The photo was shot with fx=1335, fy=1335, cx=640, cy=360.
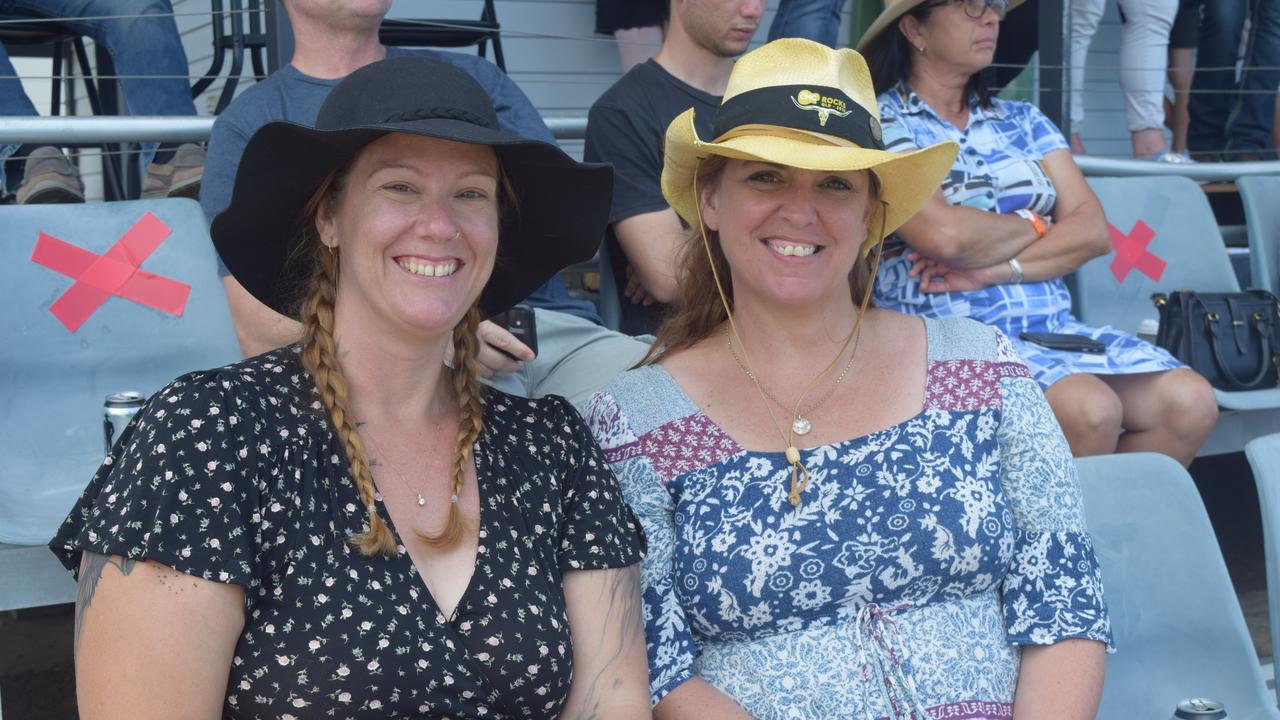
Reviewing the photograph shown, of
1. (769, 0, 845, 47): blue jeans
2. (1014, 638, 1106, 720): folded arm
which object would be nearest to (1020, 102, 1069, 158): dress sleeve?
(769, 0, 845, 47): blue jeans

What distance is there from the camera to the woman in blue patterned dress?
11.5 ft

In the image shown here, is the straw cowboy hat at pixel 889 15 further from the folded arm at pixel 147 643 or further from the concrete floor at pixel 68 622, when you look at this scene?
the folded arm at pixel 147 643

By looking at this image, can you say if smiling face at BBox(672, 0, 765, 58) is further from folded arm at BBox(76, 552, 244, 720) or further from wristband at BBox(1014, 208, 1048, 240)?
folded arm at BBox(76, 552, 244, 720)

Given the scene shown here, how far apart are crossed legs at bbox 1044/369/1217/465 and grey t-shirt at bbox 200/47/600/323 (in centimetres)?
127

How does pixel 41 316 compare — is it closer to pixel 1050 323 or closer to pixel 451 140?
pixel 451 140

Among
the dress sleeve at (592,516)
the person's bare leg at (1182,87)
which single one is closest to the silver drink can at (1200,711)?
the dress sleeve at (592,516)

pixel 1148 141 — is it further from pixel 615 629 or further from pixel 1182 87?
pixel 615 629

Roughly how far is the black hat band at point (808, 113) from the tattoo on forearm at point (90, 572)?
4.11 ft

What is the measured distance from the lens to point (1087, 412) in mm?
3381

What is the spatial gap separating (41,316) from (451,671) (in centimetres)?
174

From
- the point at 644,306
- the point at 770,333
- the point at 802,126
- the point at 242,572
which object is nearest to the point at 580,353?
the point at 644,306

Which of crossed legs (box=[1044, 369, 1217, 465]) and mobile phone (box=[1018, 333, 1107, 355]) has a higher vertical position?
mobile phone (box=[1018, 333, 1107, 355])

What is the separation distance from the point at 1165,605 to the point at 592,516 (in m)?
1.18

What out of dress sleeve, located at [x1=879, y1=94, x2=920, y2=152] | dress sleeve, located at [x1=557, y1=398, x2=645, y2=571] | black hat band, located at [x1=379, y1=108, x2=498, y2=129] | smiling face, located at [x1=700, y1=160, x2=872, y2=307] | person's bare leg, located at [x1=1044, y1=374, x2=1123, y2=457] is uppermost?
black hat band, located at [x1=379, y1=108, x2=498, y2=129]
